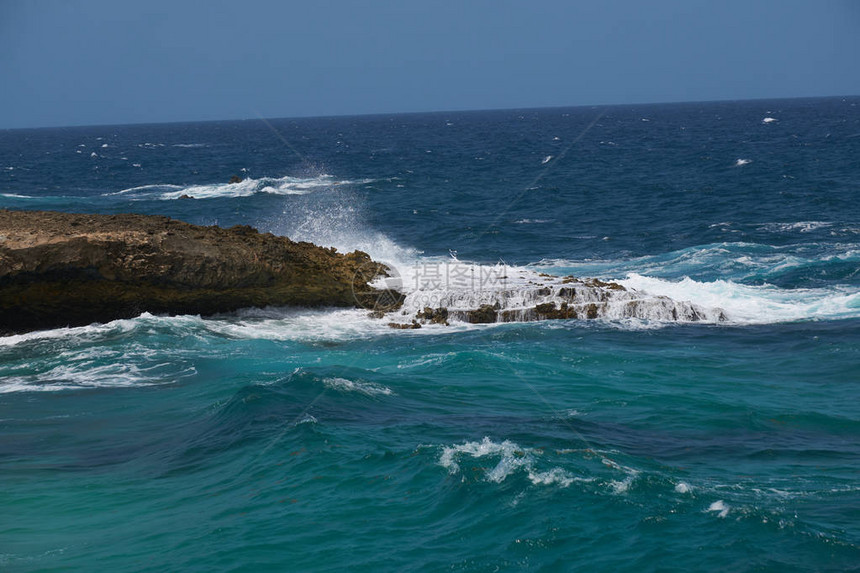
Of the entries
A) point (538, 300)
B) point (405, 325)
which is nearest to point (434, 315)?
point (405, 325)

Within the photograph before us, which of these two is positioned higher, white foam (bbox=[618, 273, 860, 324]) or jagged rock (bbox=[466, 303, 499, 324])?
white foam (bbox=[618, 273, 860, 324])

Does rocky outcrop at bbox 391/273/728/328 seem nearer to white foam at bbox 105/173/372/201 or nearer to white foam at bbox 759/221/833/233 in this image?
white foam at bbox 759/221/833/233

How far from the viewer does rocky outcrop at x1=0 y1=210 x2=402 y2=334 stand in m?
18.3

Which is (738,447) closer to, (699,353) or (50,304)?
(699,353)

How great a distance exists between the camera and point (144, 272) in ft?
62.5

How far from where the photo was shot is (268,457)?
11.6 m

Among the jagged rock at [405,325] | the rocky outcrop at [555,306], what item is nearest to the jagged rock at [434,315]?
the rocky outcrop at [555,306]

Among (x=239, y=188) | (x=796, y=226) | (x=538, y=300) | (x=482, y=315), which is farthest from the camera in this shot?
(x=239, y=188)

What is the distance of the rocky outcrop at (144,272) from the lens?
18281mm

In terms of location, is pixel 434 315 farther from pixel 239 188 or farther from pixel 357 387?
pixel 239 188

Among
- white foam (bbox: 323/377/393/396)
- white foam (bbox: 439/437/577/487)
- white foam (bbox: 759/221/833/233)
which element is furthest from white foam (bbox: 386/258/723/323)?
white foam (bbox: 759/221/833/233)

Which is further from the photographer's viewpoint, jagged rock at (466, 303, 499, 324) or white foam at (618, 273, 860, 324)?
jagged rock at (466, 303, 499, 324)

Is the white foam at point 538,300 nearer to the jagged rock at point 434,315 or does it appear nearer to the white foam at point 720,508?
the jagged rock at point 434,315

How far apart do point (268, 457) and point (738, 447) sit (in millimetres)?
6860
